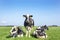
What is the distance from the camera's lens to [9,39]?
19859 mm

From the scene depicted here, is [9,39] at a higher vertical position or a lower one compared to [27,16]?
lower

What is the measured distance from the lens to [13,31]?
21.8 meters

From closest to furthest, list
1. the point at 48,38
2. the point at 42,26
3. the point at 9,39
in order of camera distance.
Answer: the point at 9,39 < the point at 48,38 < the point at 42,26

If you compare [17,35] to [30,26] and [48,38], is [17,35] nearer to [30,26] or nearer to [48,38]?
[30,26]

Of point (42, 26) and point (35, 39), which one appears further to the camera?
point (42, 26)

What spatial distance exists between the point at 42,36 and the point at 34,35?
1237mm

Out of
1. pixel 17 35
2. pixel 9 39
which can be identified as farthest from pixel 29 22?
pixel 9 39

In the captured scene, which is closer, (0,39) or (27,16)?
(0,39)

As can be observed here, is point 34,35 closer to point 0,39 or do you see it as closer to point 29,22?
point 29,22

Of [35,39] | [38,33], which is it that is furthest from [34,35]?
[35,39]

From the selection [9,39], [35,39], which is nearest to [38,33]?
[35,39]

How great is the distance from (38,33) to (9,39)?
4406 millimetres

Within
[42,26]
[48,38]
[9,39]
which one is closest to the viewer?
A: [9,39]

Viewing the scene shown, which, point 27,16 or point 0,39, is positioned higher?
point 27,16
